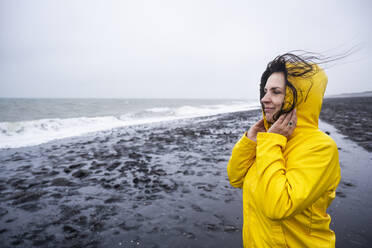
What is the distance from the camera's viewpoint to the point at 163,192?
4.92 m

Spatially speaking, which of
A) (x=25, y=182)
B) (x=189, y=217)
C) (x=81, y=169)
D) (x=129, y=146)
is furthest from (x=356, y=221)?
(x=129, y=146)

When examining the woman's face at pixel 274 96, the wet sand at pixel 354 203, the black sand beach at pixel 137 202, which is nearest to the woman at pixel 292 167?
the woman's face at pixel 274 96

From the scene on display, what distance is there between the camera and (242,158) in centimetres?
181

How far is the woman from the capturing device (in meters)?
1.26

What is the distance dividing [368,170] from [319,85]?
6.17 metres

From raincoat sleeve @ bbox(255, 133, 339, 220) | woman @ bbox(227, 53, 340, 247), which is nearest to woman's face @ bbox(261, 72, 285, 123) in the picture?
woman @ bbox(227, 53, 340, 247)

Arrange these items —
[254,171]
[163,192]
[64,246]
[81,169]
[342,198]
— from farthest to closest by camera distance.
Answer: [81,169] → [163,192] → [342,198] → [64,246] → [254,171]

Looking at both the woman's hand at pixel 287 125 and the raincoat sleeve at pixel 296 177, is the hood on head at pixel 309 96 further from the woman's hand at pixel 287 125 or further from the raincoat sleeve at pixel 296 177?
the raincoat sleeve at pixel 296 177

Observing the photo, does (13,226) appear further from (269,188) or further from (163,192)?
(269,188)

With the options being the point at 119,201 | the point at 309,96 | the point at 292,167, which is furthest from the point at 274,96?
the point at 119,201

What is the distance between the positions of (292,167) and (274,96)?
59cm

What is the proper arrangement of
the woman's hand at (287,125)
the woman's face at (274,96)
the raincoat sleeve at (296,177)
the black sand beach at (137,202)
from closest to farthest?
the raincoat sleeve at (296,177)
the woman's hand at (287,125)
the woman's face at (274,96)
the black sand beach at (137,202)

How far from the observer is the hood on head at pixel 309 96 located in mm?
1458

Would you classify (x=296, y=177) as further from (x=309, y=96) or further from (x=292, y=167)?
(x=309, y=96)
